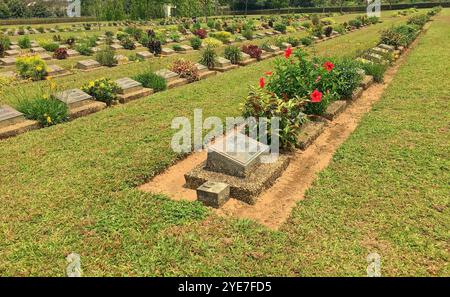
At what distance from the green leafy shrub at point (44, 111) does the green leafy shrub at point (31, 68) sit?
4.42 metres

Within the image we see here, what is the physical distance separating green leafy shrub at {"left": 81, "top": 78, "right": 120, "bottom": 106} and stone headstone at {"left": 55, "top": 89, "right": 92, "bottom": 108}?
27 cm

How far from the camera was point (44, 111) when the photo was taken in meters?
7.16

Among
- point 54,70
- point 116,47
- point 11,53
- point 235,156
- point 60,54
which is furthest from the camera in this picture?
point 116,47

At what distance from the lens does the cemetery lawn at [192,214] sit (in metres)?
3.47

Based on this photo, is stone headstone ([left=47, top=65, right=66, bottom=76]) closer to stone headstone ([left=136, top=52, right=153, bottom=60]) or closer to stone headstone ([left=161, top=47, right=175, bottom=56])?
stone headstone ([left=136, top=52, right=153, bottom=60])

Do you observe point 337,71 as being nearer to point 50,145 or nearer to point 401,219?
point 401,219

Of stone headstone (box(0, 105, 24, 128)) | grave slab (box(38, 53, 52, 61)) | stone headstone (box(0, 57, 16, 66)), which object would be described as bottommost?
stone headstone (box(0, 105, 24, 128))

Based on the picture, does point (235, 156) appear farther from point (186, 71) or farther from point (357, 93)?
point (186, 71)

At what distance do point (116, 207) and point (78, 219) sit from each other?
1.49ft

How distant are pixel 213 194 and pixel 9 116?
4.94m

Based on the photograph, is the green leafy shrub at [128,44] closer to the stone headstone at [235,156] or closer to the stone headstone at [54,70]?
A: the stone headstone at [54,70]

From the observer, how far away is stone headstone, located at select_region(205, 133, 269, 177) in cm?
479

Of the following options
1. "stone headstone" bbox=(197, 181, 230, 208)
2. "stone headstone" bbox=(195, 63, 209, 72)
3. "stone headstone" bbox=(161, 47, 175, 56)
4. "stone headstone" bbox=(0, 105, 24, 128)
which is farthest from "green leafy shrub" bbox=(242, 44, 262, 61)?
"stone headstone" bbox=(197, 181, 230, 208)

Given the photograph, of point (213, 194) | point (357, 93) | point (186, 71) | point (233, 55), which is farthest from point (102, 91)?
point (233, 55)
